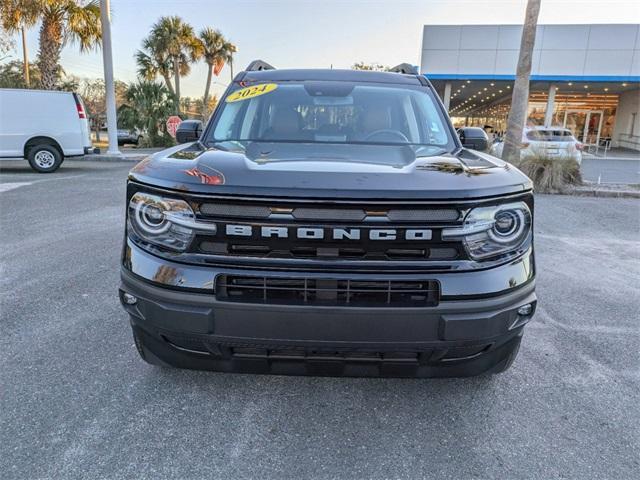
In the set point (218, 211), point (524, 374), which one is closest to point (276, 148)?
point (218, 211)

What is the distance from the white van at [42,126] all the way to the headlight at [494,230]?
41.4ft

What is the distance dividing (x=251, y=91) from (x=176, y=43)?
30311 millimetres

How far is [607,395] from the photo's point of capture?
253 cm

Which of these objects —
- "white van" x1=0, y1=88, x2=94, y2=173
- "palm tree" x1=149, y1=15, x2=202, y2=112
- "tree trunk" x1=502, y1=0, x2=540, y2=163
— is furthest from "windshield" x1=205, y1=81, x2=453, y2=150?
"palm tree" x1=149, y1=15, x2=202, y2=112

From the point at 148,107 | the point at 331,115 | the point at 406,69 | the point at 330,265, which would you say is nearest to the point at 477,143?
the point at 331,115

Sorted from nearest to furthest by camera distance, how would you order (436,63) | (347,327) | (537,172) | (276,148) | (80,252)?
(347,327) → (276,148) → (80,252) → (537,172) → (436,63)

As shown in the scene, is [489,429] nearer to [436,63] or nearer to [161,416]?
[161,416]

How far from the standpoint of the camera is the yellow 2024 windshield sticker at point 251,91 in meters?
3.21

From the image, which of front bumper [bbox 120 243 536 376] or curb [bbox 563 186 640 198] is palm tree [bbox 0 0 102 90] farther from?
front bumper [bbox 120 243 536 376]

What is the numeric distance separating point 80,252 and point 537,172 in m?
9.54

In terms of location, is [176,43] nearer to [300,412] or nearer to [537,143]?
[537,143]

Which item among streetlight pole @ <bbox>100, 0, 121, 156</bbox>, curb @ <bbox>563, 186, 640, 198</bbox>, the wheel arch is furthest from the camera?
streetlight pole @ <bbox>100, 0, 121, 156</bbox>

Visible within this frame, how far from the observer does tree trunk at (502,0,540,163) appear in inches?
420

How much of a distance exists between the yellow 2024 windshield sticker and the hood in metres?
1.10
